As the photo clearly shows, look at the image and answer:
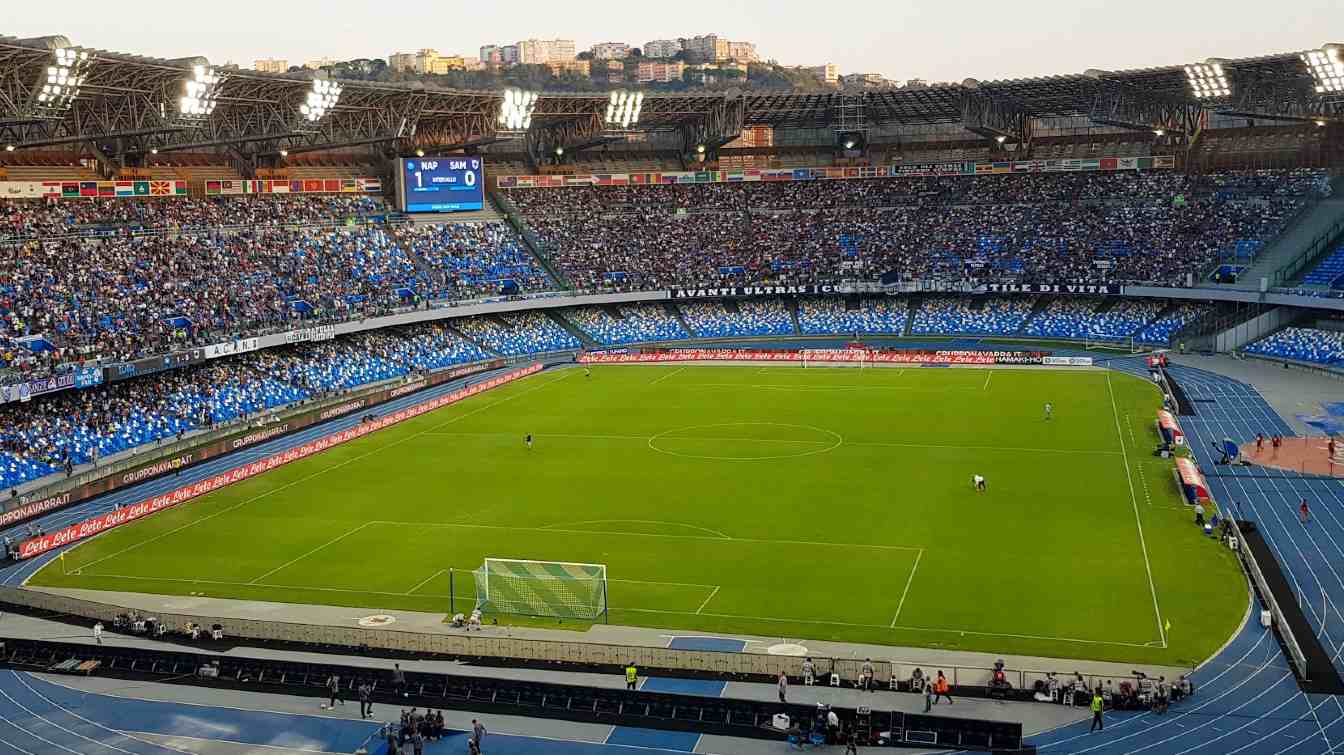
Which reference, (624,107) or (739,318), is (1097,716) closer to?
(739,318)

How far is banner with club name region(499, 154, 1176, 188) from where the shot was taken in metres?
99.2

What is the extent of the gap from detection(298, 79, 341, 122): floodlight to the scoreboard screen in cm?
1648

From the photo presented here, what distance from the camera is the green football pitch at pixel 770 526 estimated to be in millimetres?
32219

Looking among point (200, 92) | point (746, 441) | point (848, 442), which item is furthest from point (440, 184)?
point (848, 442)

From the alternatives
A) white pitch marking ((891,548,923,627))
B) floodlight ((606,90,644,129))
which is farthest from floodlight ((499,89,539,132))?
white pitch marking ((891,548,923,627))

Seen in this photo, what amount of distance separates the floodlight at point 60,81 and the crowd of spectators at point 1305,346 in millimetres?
67231

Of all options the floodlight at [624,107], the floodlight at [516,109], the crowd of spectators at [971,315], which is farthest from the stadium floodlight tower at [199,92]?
the crowd of spectators at [971,315]

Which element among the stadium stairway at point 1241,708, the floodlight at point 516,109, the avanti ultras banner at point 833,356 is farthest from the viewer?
the floodlight at point 516,109

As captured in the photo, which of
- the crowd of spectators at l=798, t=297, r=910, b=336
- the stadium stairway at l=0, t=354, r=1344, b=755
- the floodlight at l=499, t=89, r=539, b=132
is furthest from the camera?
the crowd of spectators at l=798, t=297, r=910, b=336

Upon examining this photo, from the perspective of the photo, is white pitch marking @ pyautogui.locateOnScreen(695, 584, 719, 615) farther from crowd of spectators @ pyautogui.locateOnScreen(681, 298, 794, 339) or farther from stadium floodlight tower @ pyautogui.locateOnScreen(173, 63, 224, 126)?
crowd of spectators @ pyautogui.locateOnScreen(681, 298, 794, 339)

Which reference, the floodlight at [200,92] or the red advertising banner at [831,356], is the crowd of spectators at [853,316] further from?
the floodlight at [200,92]

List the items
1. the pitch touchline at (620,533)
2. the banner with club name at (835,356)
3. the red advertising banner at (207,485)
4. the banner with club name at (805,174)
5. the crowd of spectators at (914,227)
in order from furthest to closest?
1. the banner with club name at (805,174)
2. the crowd of spectators at (914,227)
3. the banner with club name at (835,356)
4. the red advertising banner at (207,485)
5. the pitch touchline at (620,533)

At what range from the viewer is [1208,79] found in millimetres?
78438

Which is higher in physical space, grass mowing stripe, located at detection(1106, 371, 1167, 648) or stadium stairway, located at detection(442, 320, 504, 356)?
grass mowing stripe, located at detection(1106, 371, 1167, 648)
